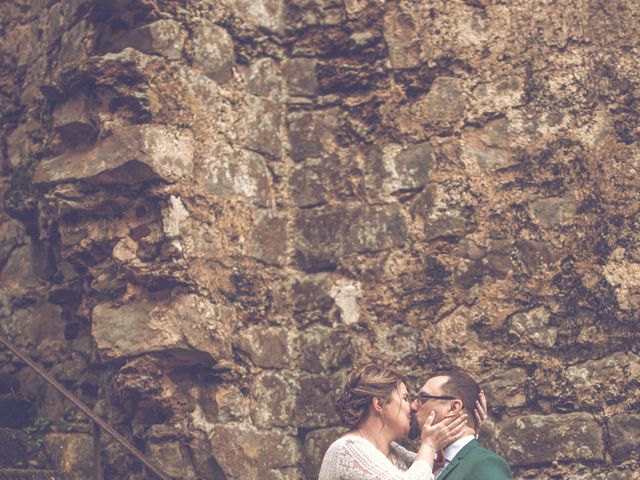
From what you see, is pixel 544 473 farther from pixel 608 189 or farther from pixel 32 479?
pixel 32 479

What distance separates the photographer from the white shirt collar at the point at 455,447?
393cm

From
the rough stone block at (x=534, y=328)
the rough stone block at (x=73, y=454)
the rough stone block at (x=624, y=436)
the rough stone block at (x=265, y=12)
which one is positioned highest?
the rough stone block at (x=265, y=12)

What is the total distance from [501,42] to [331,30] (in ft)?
3.32

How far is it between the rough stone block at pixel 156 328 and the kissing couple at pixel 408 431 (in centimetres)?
105

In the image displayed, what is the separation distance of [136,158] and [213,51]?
87cm

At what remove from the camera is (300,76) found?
5.61m

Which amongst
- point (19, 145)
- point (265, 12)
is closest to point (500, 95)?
point (265, 12)

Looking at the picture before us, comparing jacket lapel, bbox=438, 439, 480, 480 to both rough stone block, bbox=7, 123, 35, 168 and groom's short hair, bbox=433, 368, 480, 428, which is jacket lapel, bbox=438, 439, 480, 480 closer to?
groom's short hair, bbox=433, 368, 480, 428

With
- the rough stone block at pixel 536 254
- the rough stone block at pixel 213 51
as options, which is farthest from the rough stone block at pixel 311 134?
the rough stone block at pixel 536 254

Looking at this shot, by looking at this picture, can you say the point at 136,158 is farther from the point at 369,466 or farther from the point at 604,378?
the point at 604,378

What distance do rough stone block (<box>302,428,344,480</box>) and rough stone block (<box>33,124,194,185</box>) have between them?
1.57m

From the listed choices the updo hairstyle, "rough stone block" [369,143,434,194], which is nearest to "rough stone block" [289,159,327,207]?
"rough stone block" [369,143,434,194]

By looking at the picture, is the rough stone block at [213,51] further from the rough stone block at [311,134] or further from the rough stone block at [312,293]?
the rough stone block at [312,293]

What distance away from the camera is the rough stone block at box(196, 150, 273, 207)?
519 centimetres
